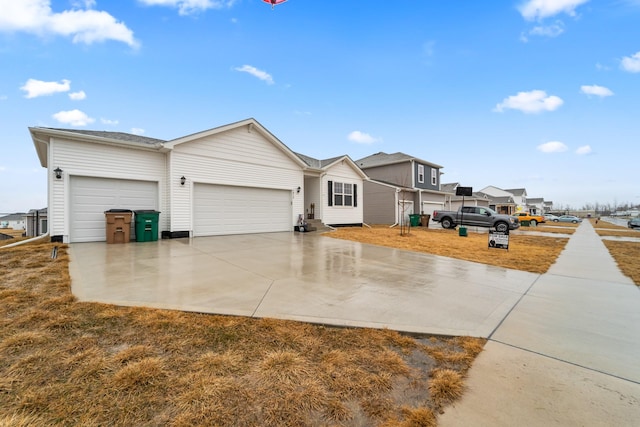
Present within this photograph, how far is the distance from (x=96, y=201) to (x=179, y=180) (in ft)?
9.03

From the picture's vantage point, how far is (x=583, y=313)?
3463mm

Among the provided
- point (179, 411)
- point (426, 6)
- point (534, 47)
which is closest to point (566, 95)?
point (534, 47)

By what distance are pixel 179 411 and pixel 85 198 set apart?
1049 centimetres

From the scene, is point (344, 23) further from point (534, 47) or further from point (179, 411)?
point (179, 411)

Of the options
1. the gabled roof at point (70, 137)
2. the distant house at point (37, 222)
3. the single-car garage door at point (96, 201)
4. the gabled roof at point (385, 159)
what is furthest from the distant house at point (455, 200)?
the distant house at point (37, 222)

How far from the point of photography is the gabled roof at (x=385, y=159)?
21.9 m

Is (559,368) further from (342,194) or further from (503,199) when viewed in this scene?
(503,199)

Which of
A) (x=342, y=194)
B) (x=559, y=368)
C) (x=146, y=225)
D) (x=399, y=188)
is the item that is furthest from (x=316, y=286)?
(x=399, y=188)

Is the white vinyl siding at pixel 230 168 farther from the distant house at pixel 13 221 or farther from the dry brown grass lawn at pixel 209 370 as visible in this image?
the distant house at pixel 13 221

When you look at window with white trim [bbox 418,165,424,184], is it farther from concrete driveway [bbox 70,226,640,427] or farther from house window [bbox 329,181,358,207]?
concrete driveway [bbox 70,226,640,427]

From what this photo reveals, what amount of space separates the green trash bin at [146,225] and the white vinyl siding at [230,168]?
2.60ft

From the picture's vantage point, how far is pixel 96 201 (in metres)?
9.06

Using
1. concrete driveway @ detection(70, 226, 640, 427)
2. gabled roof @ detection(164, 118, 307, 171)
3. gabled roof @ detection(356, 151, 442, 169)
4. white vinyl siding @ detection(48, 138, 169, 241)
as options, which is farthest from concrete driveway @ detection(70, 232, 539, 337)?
gabled roof @ detection(356, 151, 442, 169)

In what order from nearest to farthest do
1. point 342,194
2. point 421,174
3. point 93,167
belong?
1. point 93,167
2. point 342,194
3. point 421,174
